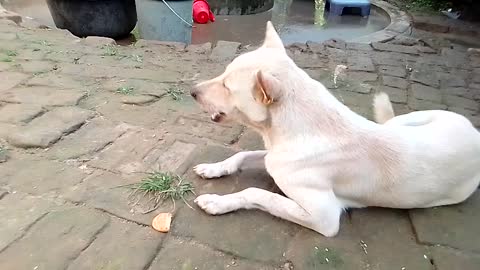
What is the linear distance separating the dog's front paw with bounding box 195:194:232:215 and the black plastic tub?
4.51 meters

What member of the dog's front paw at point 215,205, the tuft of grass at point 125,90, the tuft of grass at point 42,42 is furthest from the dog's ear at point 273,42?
the tuft of grass at point 42,42

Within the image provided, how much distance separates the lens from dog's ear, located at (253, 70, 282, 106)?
2.17 m

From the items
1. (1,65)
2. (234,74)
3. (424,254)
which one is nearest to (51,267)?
(234,74)

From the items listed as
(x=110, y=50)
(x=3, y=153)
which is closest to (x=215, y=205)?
(x=3, y=153)

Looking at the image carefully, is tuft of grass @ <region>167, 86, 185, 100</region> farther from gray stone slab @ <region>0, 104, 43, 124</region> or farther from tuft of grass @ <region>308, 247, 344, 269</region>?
tuft of grass @ <region>308, 247, 344, 269</region>

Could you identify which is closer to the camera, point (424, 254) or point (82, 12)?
point (424, 254)

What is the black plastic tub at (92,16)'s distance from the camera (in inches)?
240

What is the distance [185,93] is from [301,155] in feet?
5.90

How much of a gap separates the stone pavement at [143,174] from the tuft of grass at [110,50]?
104mm

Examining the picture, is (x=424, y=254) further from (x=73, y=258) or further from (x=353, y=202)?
(x=73, y=258)

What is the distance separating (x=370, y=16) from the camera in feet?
27.2

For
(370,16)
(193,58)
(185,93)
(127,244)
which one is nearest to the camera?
(127,244)

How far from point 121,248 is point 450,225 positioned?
5.39 ft

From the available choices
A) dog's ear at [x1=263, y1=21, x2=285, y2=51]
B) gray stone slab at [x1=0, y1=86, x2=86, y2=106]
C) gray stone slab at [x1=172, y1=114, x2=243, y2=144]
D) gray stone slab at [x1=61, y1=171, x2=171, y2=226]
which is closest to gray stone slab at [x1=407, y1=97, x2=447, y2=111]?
gray stone slab at [x1=172, y1=114, x2=243, y2=144]
